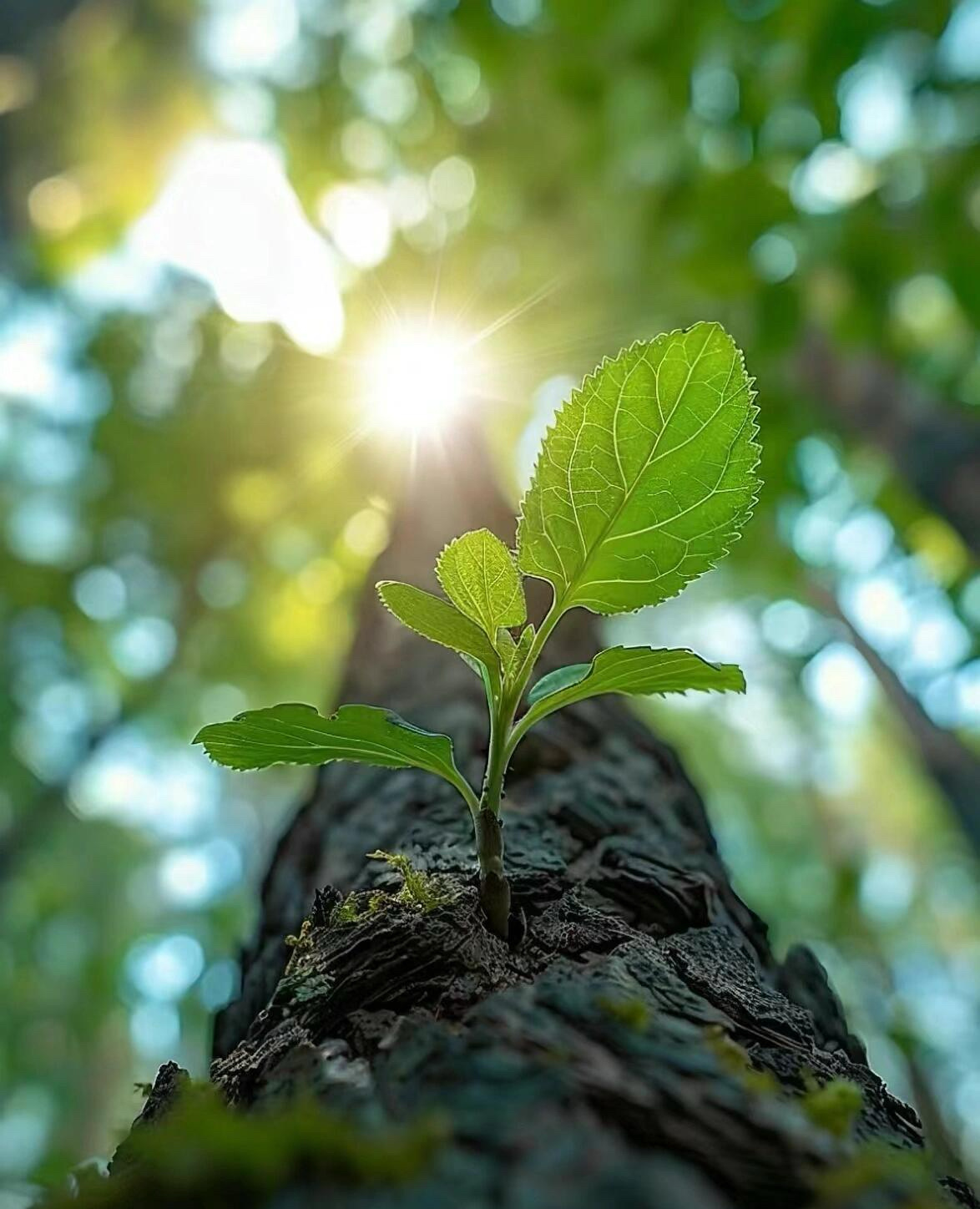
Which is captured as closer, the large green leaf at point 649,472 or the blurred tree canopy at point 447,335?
the large green leaf at point 649,472

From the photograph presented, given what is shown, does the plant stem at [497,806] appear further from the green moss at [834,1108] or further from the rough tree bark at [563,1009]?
the green moss at [834,1108]

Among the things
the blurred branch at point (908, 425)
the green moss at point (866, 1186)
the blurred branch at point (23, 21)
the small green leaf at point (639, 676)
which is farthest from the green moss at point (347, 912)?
the blurred branch at point (23, 21)

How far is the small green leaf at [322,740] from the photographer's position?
27.9 inches

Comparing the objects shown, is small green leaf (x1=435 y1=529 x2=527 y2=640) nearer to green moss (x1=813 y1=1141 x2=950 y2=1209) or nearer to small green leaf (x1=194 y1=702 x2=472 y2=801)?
small green leaf (x1=194 y1=702 x2=472 y2=801)

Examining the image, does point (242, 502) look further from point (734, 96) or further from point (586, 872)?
point (586, 872)

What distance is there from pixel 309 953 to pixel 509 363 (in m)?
4.49

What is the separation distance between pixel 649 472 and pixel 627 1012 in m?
0.43

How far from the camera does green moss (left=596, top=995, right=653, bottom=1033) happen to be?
57 centimetres

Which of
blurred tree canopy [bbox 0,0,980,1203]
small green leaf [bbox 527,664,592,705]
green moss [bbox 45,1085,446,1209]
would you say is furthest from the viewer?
blurred tree canopy [bbox 0,0,980,1203]

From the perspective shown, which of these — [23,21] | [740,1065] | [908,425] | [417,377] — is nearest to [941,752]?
[908,425]

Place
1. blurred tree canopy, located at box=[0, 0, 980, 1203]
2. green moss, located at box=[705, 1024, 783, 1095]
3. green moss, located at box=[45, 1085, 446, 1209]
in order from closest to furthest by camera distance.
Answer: green moss, located at box=[45, 1085, 446, 1209] < green moss, located at box=[705, 1024, 783, 1095] < blurred tree canopy, located at box=[0, 0, 980, 1203]

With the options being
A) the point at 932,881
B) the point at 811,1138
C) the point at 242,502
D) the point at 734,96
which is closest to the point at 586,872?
the point at 811,1138

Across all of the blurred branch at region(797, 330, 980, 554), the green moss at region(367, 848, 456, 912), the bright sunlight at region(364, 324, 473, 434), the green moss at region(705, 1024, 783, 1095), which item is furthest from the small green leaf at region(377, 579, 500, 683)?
the blurred branch at region(797, 330, 980, 554)

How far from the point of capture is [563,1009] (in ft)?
1.92
